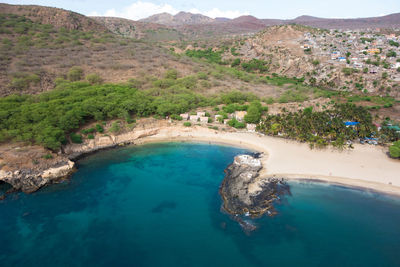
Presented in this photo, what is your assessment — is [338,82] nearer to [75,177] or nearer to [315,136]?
[315,136]

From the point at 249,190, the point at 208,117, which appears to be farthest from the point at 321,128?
the point at 208,117

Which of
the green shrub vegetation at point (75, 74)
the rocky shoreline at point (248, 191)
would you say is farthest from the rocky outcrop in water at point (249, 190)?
the green shrub vegetation at point (75, 74)

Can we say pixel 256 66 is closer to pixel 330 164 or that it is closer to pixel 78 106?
pixel 330 164

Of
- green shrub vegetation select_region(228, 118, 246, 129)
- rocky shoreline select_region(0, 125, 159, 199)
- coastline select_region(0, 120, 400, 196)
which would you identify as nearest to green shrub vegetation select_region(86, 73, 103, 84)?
coastline select_region(0, 120, 400, 196)

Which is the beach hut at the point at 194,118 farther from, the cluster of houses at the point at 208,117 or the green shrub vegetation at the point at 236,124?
the green shrub vegetation at the point at 236,124

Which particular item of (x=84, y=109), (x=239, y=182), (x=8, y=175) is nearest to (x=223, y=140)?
(x=239, y=182)

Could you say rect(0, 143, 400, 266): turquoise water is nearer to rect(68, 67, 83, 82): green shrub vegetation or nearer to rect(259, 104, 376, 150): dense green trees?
rect(259, 104, 376, 150): dense green trees
